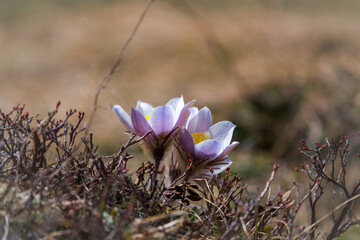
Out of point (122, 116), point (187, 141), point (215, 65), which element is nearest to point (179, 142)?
point (187, 141)

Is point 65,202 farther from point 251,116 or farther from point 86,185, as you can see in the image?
point 251,116

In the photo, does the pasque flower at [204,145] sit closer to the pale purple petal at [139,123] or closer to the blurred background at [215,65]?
the pale purple petal at [139,123]

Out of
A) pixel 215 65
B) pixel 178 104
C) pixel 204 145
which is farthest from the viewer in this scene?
pixel 215 65

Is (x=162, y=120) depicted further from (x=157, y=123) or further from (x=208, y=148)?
(x=208, y=148)

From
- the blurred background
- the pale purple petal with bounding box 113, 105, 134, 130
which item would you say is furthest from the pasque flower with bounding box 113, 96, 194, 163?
the blurred background

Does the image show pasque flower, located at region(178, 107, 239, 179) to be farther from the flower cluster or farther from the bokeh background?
the bokeh background

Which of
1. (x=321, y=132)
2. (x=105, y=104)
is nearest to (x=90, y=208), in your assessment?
(x=321, y=132)

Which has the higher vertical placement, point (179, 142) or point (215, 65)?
point (215, 65)
